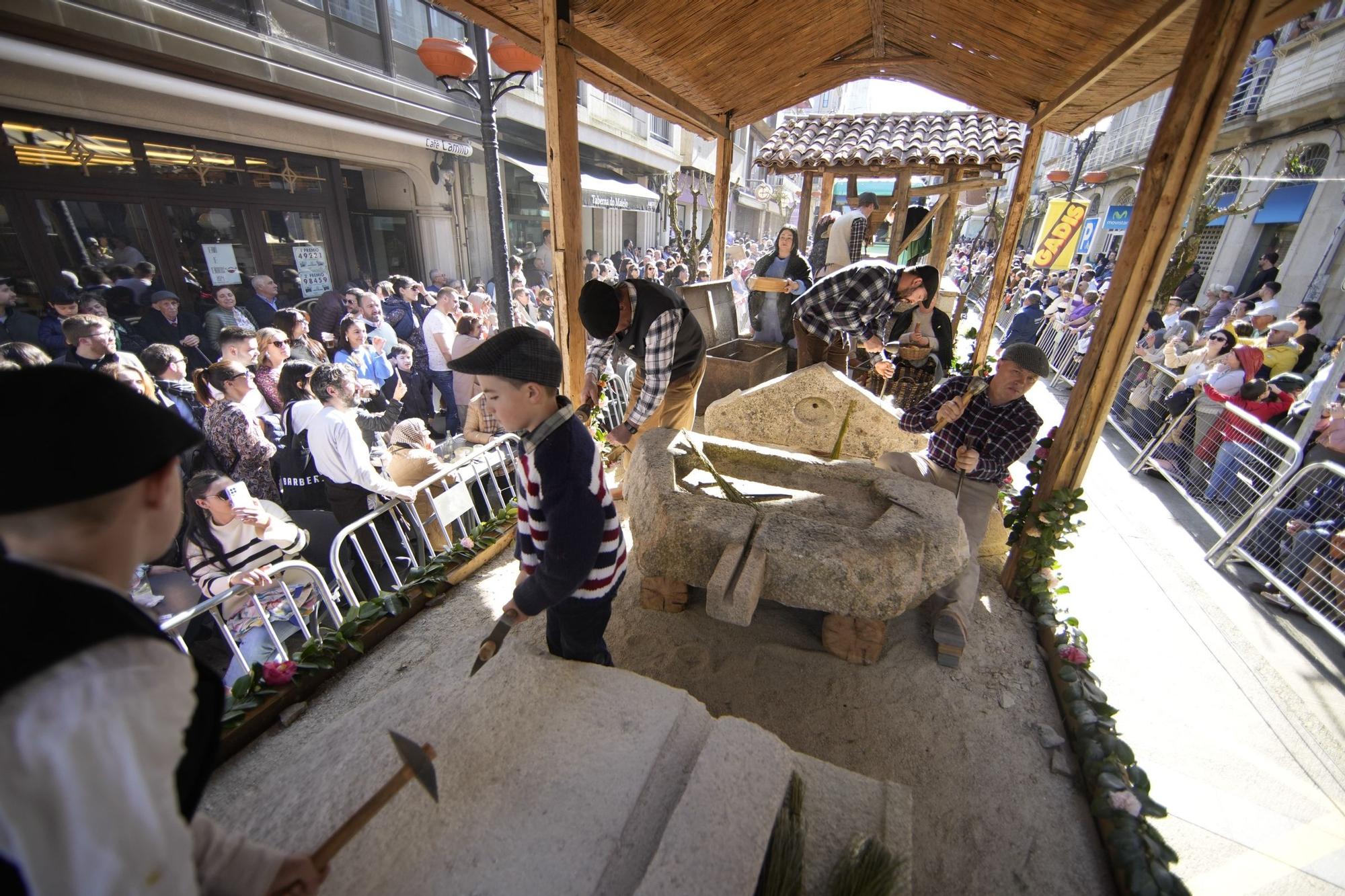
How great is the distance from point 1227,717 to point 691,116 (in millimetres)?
6084

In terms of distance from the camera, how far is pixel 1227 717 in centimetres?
304

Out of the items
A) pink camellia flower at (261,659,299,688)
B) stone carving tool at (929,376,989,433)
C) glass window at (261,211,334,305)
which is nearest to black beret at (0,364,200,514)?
pink camellia flower at (261,659,299,688)

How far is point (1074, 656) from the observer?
2965mm

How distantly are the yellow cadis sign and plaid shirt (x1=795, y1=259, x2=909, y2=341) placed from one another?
5505 millimetres

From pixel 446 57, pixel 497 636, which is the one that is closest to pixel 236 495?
pixel 497 636

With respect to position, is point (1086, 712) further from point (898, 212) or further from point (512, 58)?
point (898, 212)

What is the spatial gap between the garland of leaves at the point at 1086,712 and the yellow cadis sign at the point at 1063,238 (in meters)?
6.34

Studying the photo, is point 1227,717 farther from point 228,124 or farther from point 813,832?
point 228,124

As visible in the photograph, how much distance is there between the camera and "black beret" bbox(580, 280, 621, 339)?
11.9 feet

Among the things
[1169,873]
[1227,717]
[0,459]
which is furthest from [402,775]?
[1227,717]

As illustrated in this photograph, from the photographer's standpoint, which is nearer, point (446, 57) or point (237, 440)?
point (237, 440)

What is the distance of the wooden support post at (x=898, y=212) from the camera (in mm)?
8398

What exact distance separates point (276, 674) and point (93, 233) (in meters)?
7.42

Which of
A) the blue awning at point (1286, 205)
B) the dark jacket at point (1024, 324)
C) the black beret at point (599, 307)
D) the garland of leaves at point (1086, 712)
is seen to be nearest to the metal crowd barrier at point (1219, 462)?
the garland of leaves at point (1086, 712)
